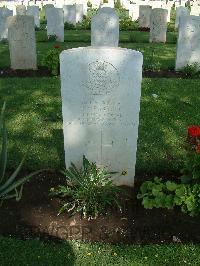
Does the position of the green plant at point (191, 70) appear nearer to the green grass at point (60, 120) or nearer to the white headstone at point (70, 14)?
the green grass at point (60, 120)

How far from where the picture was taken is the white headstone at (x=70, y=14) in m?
18.0

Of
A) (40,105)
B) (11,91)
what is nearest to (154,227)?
(40,105)

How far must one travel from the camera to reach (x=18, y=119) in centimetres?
636

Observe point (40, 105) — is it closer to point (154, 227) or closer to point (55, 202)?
point (55, 202)

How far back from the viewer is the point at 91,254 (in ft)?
11.0

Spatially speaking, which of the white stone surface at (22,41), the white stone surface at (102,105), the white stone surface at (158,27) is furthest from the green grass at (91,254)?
the white stone surface at (158,27)

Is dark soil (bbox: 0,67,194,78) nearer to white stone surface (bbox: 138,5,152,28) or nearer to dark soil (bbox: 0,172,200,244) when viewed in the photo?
dark soil (bbox: 0,172,200,244)

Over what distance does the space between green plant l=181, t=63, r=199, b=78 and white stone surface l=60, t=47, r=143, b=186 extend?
226 inches

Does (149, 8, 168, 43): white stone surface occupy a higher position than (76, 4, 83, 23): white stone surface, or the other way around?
(76, 4, 83, 23): white stone surface

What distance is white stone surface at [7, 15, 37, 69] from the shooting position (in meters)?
9.05

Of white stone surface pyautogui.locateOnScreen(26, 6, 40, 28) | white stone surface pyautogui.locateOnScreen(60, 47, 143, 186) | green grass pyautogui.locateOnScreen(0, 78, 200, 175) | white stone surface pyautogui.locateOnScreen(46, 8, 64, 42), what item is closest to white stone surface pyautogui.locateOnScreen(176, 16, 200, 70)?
green grass pyautogui.locateOnScreen(0, 78, 200, 175)

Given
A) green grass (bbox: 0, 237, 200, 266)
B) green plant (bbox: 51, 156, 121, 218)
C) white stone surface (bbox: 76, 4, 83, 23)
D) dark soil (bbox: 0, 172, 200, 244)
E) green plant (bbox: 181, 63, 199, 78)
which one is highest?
white stone surface (bbox: 76, 4, 83, 23)

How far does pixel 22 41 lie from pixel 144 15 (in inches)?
386

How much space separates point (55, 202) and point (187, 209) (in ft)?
4.56
